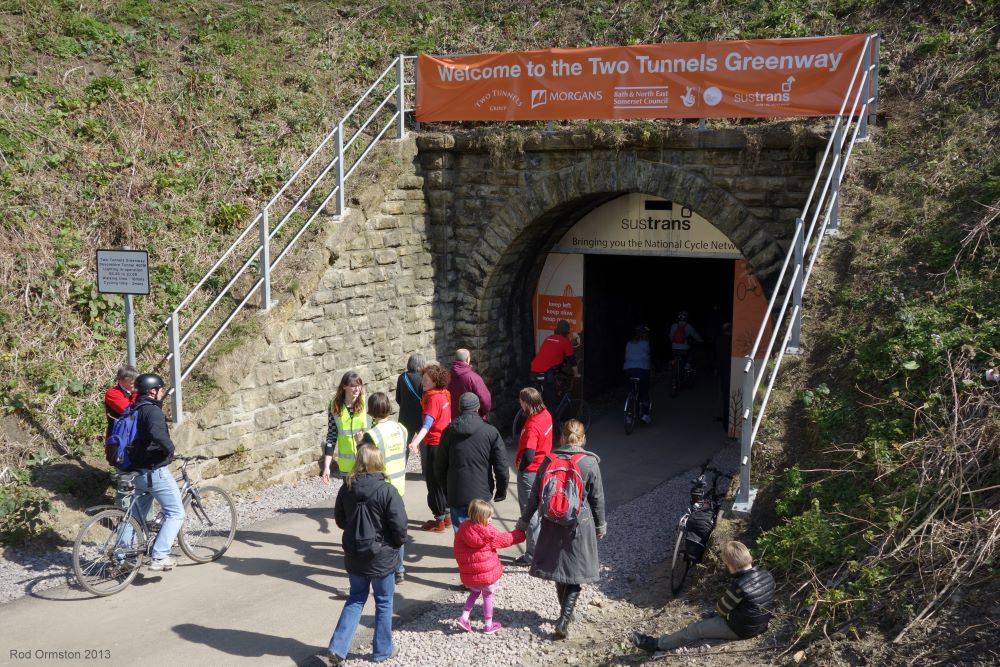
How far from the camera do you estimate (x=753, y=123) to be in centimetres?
1111

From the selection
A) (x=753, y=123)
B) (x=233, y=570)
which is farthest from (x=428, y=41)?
(x=233, y=570)

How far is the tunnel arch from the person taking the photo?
35.8 ft

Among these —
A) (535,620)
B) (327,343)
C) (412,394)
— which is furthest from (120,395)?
(535,620)

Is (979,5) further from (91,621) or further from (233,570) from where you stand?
(91,621)

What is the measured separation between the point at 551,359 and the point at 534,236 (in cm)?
195

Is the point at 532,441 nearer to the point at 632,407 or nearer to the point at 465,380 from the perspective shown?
the point at 465,380

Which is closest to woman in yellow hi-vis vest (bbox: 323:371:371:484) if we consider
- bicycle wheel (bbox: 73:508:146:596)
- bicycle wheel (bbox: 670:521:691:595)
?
bicycle wheel (bbox: 73:508:146:596)

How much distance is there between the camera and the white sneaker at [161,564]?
7.39 metres

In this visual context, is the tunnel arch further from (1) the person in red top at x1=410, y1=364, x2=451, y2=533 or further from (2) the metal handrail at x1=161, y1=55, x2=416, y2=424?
(1) the person in red top at x1=410, y1=364, x2=451, y2=533

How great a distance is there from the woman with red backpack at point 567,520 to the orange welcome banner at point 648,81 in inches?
227

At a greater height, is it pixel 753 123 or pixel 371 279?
pixel 753 123

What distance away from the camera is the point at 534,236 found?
12.9 meters

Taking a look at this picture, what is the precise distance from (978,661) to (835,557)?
1.20m

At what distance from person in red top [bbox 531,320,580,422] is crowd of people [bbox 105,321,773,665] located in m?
3.50
